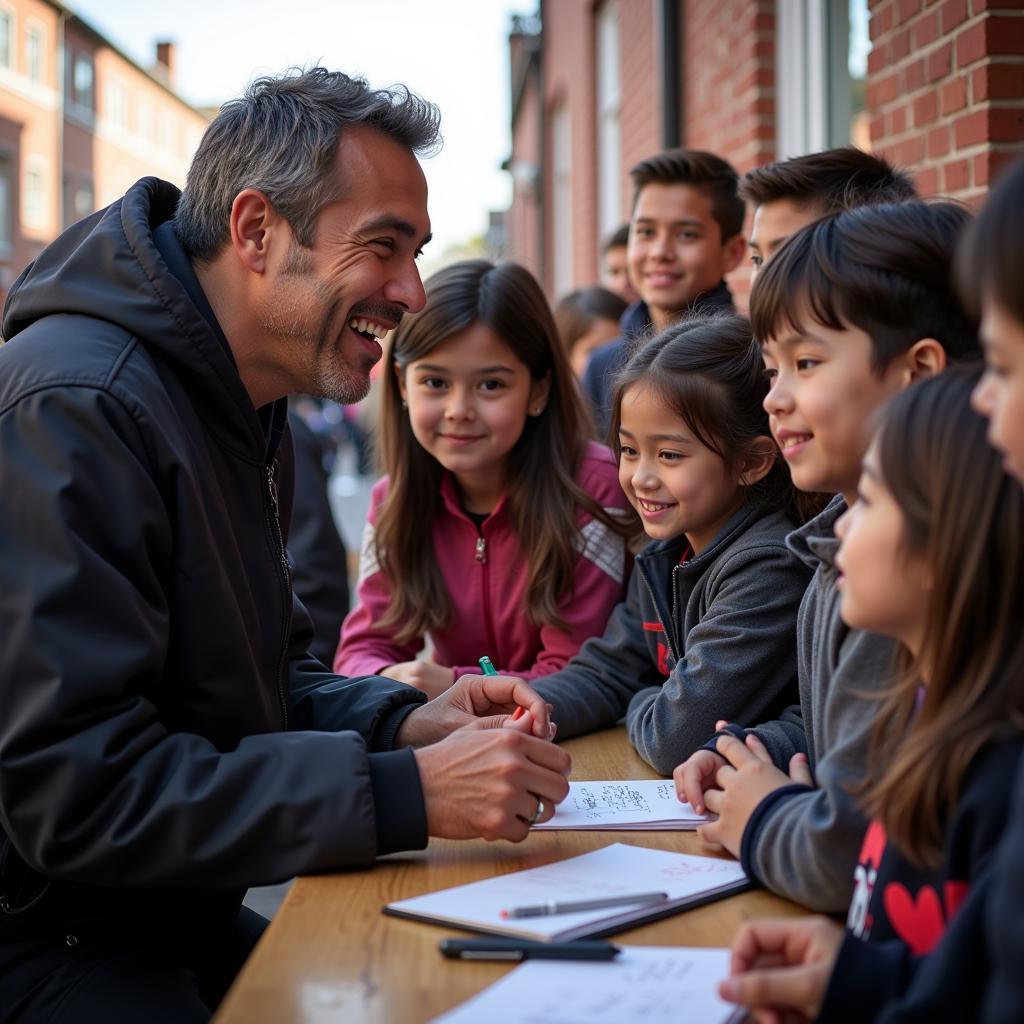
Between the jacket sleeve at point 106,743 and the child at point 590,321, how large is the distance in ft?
15.5

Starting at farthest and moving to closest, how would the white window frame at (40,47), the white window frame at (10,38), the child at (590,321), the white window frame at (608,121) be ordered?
the white window frame at (40,47) → the white window frame at (10,38) → the white window frame at (608,121) → the child at (590,321)

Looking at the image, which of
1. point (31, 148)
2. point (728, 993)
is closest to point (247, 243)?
point (728, 993)

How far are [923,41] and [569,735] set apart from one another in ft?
6.45

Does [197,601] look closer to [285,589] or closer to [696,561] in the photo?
[285,589]

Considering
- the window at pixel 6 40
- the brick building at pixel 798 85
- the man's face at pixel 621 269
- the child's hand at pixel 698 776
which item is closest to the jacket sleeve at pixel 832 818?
the child's hand at pixel 698 776

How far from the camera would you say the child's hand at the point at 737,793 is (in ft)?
5.38

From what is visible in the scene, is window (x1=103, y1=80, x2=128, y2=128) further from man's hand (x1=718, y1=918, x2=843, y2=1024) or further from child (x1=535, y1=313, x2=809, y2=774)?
man's hand (x1=718, y1=918, x2=843, y2=1024)

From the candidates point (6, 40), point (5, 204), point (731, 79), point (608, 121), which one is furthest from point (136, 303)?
point (6, 40)

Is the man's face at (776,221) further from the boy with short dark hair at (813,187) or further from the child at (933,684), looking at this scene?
the child at (933,684)

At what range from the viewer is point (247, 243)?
2.21 m

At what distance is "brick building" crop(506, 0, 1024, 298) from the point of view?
2.90 m

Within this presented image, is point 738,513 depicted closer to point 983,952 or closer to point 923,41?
point 983,952

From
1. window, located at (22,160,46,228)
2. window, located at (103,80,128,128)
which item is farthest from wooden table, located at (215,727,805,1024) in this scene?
window, located at (103,80,128,128)

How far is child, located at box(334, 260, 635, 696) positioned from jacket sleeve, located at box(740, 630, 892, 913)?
54.5 inches
